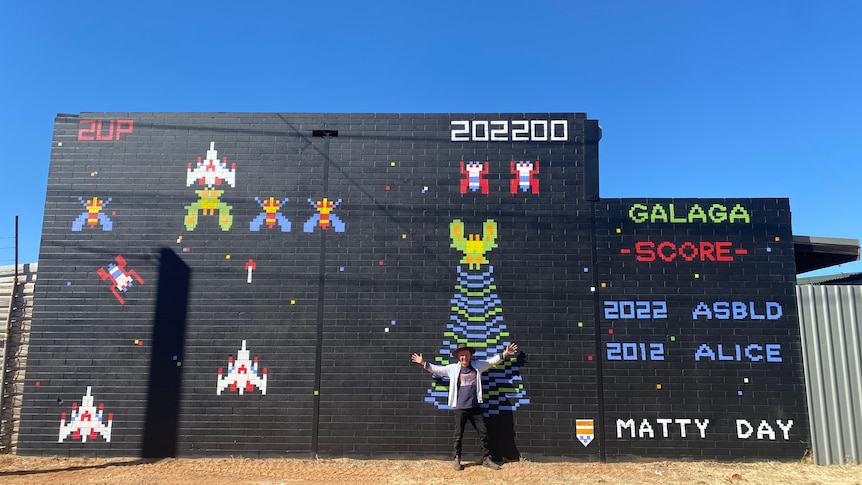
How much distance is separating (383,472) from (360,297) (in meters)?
2.38

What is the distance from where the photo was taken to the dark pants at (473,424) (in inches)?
310

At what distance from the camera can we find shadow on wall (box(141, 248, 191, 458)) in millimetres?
8125

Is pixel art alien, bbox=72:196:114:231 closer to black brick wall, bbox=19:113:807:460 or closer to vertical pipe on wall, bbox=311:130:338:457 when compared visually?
black brick wall, bbox=19:113:807:460

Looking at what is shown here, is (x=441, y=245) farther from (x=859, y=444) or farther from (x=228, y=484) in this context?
(x=859, y=444)

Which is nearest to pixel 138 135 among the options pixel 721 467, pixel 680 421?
pixel 680 421

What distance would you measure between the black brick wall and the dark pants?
27 cm

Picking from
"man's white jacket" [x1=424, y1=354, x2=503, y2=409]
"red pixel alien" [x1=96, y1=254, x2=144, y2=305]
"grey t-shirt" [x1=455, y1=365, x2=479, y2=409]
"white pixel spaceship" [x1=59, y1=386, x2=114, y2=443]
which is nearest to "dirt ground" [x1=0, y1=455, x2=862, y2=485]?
"white pixel spaceship" [x1=59, y1=386, x2=114, y2=443]

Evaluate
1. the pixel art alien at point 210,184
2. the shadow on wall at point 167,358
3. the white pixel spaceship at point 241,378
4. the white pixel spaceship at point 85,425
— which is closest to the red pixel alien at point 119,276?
the shadow on wall at point 167,358

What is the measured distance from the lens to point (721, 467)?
25.7ft

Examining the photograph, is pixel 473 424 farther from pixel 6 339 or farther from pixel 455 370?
pixel 6 339

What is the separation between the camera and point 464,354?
26.4 feet

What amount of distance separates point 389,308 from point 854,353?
21.3ft

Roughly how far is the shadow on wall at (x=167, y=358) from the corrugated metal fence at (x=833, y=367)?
28.7 ft

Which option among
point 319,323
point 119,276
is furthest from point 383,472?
point 119,276
